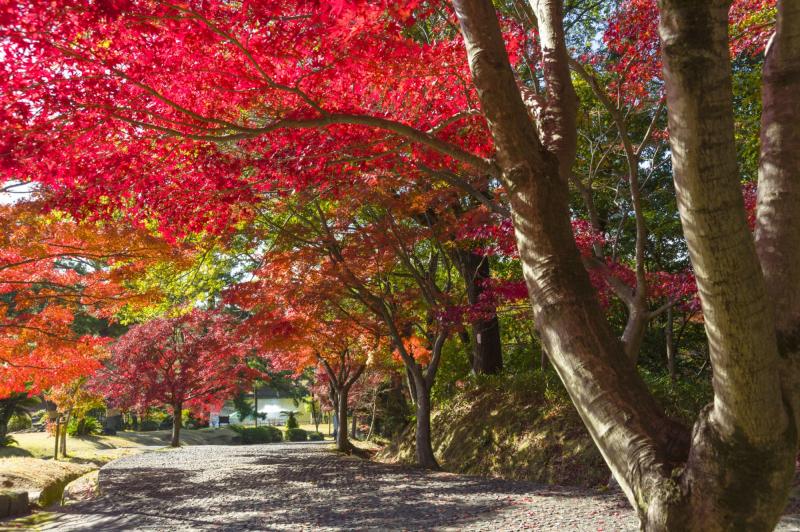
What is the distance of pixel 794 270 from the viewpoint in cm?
208

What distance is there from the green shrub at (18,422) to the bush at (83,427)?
8.35 ft

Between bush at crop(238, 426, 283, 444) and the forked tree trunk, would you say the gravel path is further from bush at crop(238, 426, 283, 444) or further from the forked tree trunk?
bush at crop(238, 426, 283, 444)

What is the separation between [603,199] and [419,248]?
4.47 metres

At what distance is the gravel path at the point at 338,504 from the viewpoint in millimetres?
5715

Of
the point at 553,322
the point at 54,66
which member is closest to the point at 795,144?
the point at 553,322

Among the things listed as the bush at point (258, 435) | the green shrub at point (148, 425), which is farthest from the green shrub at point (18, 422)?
the bush at point (258, 435)

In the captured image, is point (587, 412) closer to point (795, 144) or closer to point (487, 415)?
point (795, 144)

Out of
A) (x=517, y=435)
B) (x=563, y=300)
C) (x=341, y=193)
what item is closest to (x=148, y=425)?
(x=517, y=435)

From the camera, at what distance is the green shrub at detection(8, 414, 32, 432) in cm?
2197

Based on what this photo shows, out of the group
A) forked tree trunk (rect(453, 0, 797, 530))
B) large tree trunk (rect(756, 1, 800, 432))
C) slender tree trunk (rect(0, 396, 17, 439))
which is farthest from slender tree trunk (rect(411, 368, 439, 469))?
slender tree trunk (rect(0, 396, 17, 439))

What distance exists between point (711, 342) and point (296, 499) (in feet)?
22.1

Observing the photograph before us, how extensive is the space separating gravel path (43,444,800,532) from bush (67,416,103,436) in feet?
35.6

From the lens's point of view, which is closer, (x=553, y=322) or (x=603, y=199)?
(x=553, y=322)

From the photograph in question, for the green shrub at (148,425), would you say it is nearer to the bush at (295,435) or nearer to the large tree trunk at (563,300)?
the bush at (295,435)
